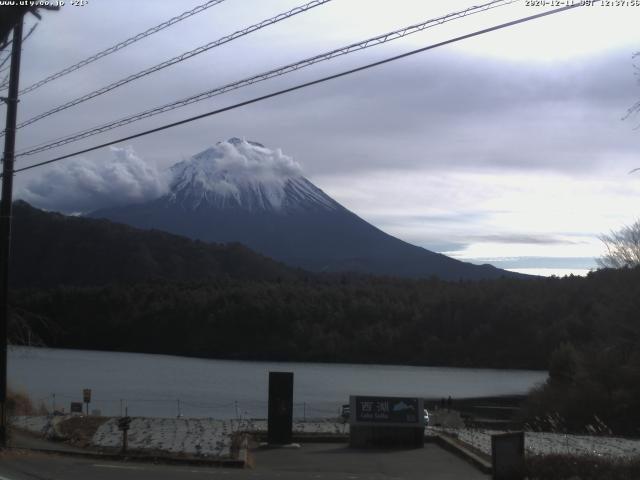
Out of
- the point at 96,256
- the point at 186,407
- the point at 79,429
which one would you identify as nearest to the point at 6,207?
the point at 79,429

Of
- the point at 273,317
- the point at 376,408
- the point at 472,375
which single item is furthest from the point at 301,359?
the point at 376,408

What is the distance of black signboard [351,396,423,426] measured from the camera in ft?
71.7

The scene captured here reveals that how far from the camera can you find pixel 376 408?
2191 cm

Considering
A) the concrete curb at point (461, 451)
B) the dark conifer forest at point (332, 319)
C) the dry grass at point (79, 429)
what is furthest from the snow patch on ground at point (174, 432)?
the dark conifer forest at point (332, 319)

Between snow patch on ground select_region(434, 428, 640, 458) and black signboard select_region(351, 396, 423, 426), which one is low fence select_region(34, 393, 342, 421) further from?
black signboard select_region(351, 396, 423, 426)

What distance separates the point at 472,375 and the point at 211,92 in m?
92.0

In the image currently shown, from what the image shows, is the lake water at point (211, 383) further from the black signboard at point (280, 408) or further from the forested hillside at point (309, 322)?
the black signboard at point (280, 408)

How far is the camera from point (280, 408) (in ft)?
70.6

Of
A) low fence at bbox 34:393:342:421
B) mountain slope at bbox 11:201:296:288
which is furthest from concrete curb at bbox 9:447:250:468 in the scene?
mountain slope at bbox 11:201:296:288

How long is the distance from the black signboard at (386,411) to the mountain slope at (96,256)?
155365 millimetres

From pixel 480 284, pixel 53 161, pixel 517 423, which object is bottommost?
pixel 517 423

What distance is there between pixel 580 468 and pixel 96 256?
180632 mm

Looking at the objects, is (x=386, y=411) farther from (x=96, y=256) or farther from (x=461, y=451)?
(x=96, y=256)

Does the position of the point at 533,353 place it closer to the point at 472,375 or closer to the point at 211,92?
the point at 472,375
